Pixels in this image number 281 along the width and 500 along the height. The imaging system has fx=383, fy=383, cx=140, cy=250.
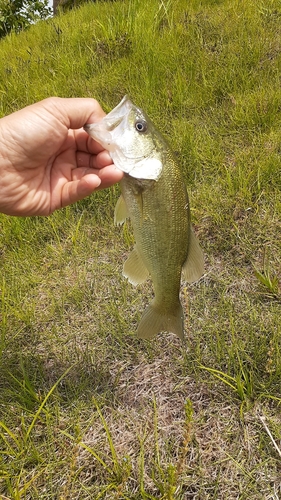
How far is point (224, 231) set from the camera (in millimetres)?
2393

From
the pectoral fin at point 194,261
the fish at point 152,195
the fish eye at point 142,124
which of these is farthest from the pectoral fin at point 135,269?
the fish eye at point 142,124

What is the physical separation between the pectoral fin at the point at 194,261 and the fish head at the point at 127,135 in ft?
1.17

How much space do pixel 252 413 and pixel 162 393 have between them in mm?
422

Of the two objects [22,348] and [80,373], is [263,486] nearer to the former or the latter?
[80,373]

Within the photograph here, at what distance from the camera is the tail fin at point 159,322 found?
1606 mm

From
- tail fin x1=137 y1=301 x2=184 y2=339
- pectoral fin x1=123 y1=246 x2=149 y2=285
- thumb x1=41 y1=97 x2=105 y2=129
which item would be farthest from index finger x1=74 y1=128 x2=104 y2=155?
tail fin x1=137 y1=301 x2=184 y2=339

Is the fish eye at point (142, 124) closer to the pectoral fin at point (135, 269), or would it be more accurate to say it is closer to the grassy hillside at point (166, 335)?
the pectoral fin at point (135, 269)

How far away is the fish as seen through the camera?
4.66ft

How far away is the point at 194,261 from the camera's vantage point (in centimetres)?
154

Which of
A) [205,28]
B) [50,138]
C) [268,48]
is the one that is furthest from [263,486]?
[205,28]

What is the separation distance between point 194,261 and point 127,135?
0.56 m

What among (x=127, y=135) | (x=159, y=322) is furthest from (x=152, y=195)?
(x=159, y=322)

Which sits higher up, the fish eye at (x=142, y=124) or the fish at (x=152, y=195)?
the fish eye at (x=142, y=124)

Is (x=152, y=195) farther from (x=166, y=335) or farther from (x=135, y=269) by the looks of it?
(x=166, y=335)
